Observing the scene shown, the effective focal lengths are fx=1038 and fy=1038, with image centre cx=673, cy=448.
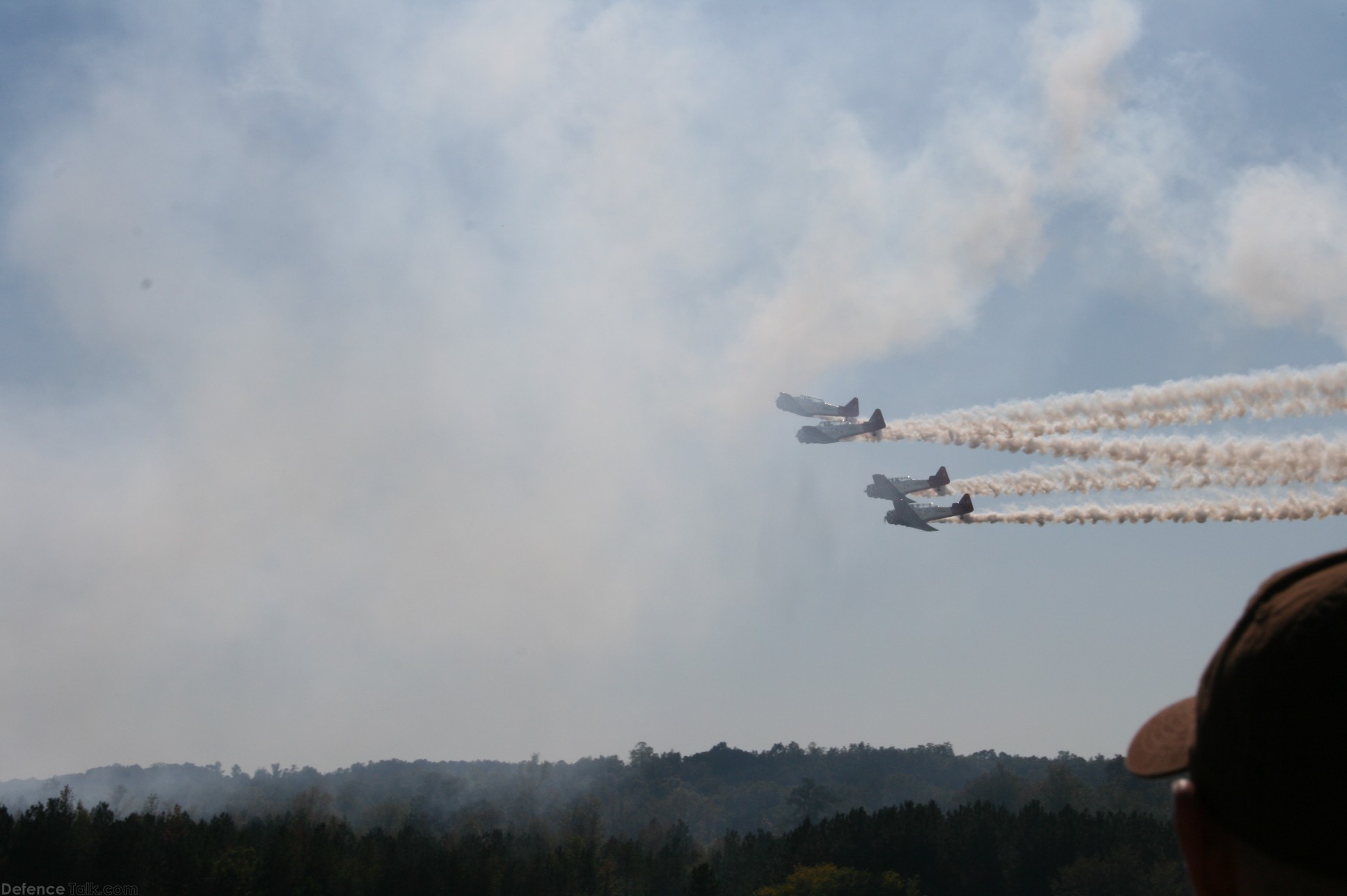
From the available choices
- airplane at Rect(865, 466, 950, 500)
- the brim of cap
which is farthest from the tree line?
the brim of cap

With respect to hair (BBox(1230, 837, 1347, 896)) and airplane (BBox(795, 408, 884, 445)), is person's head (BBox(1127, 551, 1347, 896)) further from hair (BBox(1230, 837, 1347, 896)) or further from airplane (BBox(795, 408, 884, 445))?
airplane (BBox(795, 408, 884, 445))

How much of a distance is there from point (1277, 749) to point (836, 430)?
76.0 metres

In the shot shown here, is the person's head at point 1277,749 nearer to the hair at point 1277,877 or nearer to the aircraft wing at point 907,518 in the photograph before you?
the hair at point 1277,877

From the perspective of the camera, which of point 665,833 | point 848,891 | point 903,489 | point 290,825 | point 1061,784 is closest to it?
point 903,489

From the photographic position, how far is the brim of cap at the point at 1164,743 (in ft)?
9.93

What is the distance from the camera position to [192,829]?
128 m

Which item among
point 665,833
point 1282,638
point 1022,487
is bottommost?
point 665,833

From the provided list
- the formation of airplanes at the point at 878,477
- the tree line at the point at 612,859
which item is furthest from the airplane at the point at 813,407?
the tree line at the point at 612,859

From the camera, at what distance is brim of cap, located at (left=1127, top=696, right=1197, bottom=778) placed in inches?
119

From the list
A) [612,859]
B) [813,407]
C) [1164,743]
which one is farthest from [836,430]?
[612,859]

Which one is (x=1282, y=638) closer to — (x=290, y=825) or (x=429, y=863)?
(x=429, y=863)

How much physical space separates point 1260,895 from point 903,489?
254 ft

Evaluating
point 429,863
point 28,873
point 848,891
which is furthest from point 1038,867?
point 28,873

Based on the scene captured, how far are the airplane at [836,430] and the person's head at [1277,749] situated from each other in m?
75.3
